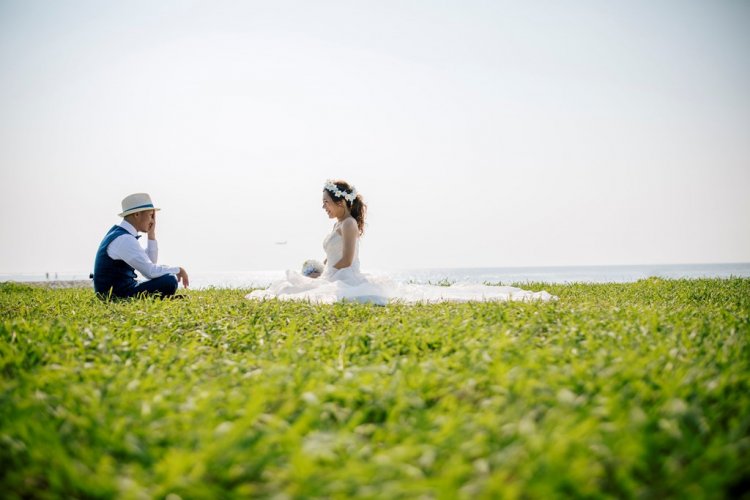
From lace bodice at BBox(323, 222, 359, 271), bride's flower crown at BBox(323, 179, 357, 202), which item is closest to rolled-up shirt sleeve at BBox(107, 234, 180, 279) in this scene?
lace bodice at BBox(323, 222, 359, 271)

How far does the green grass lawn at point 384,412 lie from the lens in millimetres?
1998

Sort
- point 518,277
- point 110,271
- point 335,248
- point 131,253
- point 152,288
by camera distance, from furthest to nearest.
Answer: point 518,277 < point 335,248 < point 152,288 < point 110,271 < point 131,253

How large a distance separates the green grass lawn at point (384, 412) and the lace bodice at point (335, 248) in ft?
14.7

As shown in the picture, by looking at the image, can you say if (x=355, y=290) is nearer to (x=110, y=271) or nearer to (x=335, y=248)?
(x=335, y=248)

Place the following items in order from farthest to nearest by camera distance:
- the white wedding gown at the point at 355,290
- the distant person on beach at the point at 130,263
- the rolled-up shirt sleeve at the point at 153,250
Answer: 1. the rolled-up shirt sleeve at the point at 153,250
2. the distant person on beach at the point at 130,263
3. the white wedding gown at the point at 355,290

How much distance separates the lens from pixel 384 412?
9.09 feet

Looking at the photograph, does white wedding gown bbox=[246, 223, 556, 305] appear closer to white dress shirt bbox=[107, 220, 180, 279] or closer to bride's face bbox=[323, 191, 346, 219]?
bride's face bbox=[323, 191, 346, 219]

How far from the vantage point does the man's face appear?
8484 mm

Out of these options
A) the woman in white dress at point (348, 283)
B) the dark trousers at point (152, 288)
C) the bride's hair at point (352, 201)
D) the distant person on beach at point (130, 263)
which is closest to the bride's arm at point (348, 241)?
the woman in white dress at point (348, 283)

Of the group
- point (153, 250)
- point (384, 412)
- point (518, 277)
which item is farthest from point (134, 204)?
point (518, 277)

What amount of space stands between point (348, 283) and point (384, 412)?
5865 mm

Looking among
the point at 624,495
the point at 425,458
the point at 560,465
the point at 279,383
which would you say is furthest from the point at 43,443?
the point at 624,495

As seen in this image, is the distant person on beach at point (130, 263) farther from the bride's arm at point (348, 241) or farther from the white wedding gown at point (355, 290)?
the bride's arm at point (348, 241)

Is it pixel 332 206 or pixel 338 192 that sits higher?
pixel 338 192
